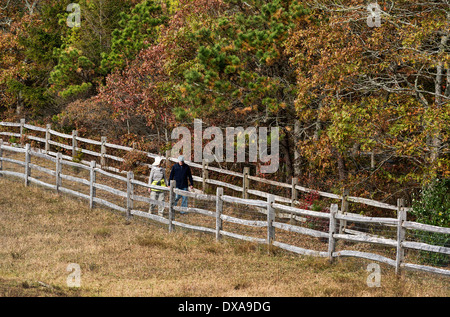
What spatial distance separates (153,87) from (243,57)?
14.8 ft

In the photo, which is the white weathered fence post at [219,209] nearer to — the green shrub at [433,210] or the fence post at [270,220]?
the fence post at [270,220]

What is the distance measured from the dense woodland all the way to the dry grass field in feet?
12.6

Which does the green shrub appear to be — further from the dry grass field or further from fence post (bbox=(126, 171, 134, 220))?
fence post (bbox=(126, 171, 134, 220))

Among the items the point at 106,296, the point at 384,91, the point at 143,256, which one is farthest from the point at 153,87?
the point at 106,296

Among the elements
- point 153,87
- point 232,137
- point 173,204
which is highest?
point 153,87

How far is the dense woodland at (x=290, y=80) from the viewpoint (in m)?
14.9

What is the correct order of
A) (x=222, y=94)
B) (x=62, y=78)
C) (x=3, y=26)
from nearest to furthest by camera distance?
(x=222, y=94) → (x=62, y=78) → (x=3, y=26)

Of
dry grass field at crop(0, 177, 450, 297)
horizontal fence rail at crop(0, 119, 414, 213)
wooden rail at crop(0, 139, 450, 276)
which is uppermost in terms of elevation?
horizontal fence rail at crop(0, 119, 414, 213)

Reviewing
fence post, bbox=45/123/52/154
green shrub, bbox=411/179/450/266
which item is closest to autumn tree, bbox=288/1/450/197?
green shrub, bbox=411/179/450/266

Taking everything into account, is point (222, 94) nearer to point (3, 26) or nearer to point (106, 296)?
point (106, 296)

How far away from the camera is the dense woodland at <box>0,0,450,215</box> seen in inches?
587

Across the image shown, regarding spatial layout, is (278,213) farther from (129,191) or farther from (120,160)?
(120,160)

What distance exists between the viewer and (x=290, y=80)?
760 inches

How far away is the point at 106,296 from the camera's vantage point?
958 cm
